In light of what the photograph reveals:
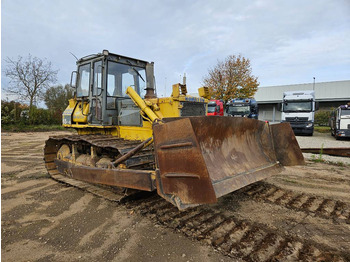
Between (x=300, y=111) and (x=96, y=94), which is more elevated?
(x=300, y=111)

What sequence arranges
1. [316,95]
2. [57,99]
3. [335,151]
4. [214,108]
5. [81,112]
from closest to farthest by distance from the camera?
[81,112] < [335,151] < [214,108] < [57,99] < [316,95]

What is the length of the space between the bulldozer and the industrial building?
28978 mm

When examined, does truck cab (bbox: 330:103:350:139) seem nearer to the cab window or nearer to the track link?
the track link

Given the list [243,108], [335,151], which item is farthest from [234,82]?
[335,151]

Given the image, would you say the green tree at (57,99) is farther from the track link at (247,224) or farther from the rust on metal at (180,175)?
the rust on metal at (180,175)

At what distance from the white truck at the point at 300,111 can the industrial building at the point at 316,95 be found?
14.9m

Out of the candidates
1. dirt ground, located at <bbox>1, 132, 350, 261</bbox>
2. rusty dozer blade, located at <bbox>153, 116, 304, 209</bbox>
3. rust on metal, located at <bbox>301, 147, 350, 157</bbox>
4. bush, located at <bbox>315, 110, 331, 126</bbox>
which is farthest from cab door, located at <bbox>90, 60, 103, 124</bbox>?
bush, located at <bbox>315, 110, 331, 126</bbox>

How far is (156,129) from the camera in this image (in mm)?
2830

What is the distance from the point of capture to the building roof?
32.1 meters

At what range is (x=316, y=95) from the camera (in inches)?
1334

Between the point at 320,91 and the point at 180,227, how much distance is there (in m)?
37.9

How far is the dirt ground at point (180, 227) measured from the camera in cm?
253

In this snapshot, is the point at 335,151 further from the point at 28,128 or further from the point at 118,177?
the point at 28,128

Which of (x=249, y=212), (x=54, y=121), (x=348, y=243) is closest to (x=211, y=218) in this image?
(x=249, y=212)
